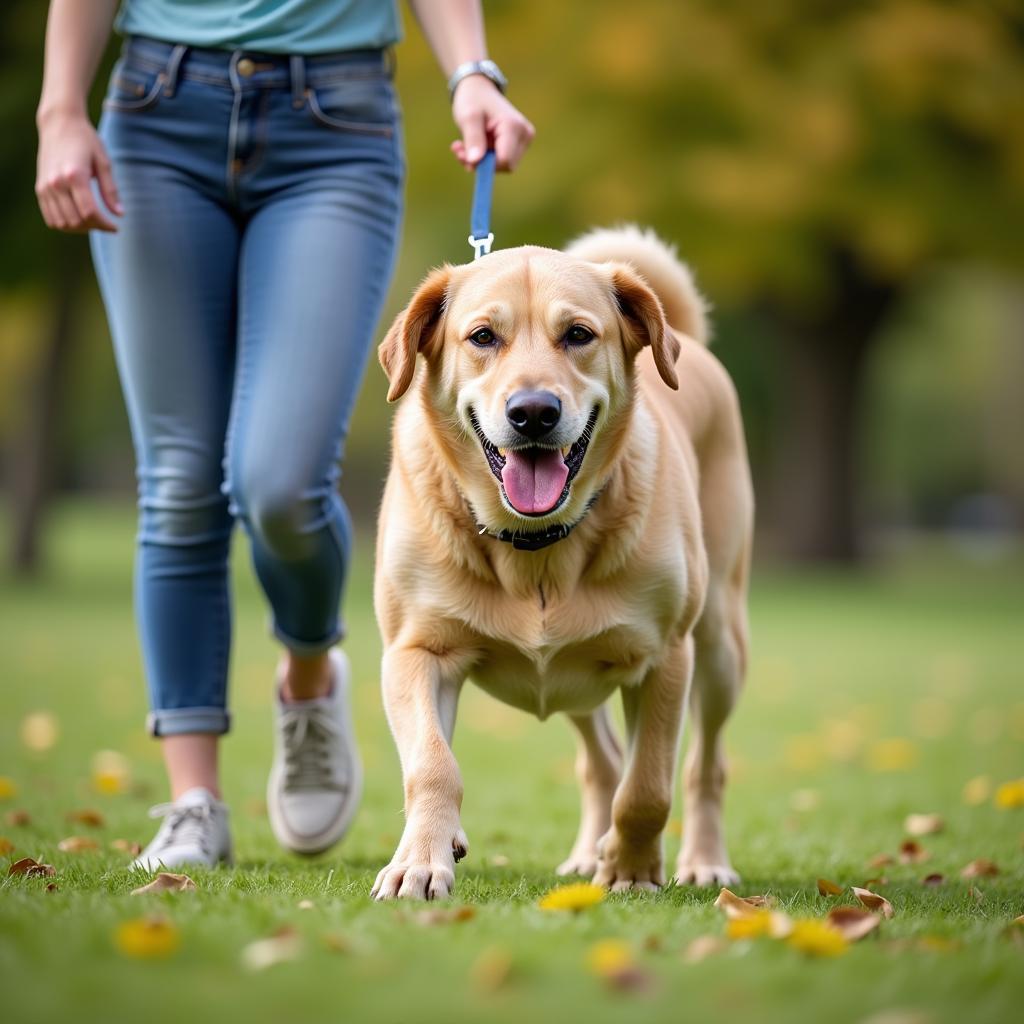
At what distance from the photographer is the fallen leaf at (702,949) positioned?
7.85 ft

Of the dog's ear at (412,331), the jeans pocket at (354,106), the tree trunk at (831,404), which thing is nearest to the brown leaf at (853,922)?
the dog's ear at (412,331)

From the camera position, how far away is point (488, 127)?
369cm

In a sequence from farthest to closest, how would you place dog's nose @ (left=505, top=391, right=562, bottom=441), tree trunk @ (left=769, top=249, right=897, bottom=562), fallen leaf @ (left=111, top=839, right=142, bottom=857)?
1. tree trunk @ (left=769, top=249, right=897, bottom=562)
2. fallen leaf @ (left=111, top=839, right=142, bottom=857)
3. dog's nose @ (left=505, top=391, right=562, bottom=441)

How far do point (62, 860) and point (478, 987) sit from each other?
1.70 meters

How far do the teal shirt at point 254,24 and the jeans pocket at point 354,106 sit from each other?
0.10 meters

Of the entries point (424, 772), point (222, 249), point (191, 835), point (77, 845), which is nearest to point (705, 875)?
point (424, 772)

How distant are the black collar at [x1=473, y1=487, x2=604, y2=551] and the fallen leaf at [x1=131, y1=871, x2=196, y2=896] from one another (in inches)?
39.3

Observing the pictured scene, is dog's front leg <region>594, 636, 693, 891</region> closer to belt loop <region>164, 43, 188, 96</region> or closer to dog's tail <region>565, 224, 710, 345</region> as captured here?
dog's tail <region>565, 224, 710, 345</region>

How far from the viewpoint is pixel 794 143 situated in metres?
16.6

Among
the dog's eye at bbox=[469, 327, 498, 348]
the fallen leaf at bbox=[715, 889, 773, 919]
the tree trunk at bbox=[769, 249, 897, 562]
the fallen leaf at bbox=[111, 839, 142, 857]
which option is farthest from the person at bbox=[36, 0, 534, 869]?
the tree trunk at bbox=[769, 249, 897, 562]

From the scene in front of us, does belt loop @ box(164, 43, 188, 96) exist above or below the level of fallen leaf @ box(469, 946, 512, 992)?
above

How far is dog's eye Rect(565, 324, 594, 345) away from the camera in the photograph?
3424 millimetres

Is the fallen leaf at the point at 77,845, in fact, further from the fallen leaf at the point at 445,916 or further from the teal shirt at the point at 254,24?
the teal shirt at the point at 254,24

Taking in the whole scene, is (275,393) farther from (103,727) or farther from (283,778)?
(103,727)
